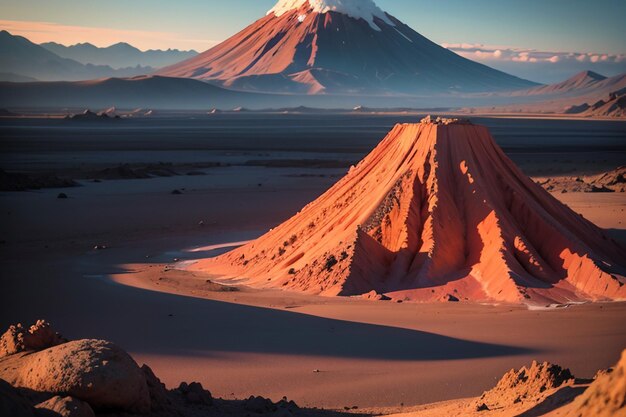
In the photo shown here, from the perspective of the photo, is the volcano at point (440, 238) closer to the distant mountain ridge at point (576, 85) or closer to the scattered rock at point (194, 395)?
the scattered rock at point (194, 395)

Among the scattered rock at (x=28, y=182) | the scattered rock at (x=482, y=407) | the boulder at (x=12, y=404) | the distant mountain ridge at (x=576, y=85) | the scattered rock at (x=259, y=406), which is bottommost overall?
the scattered rock at (x=28, y=182)

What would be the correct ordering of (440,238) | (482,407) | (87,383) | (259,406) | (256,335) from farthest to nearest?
(440,238), (256,335), (259,406), (482,407), (87,383)

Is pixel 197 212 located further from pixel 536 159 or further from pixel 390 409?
pixel 536 159

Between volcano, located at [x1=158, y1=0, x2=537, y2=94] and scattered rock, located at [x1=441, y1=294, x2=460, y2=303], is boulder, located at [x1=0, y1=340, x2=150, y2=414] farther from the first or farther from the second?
volcano, located at [x1=158, y1=0, x2=537, y2=94]

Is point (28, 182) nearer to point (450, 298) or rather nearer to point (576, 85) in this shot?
point (450, 298)

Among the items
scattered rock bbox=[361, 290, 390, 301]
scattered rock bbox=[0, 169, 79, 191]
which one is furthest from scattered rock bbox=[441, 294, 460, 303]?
scattered rock bbox=[0, 169, 79, 191]

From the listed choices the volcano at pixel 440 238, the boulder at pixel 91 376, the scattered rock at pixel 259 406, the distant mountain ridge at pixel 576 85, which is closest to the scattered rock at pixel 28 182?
the volcano at pixel 440 238

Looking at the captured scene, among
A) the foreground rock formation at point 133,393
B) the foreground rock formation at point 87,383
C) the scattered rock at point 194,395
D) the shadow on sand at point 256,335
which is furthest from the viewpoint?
the shadow on sand at point 256,335

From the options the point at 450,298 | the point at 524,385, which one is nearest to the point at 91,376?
the point at 524,385
